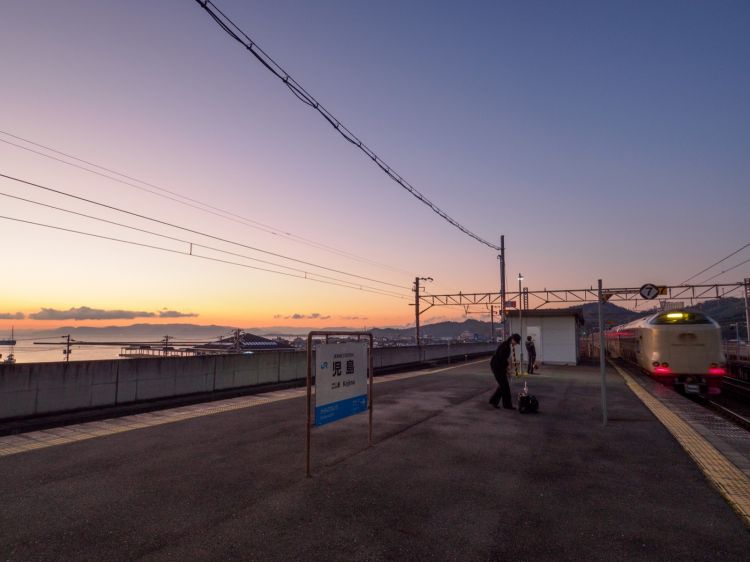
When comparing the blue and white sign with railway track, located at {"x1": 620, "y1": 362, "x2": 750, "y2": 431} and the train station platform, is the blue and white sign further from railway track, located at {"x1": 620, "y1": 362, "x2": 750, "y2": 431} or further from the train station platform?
railway track, located at {"x1": 620, "y1": 362, "x2": 750, "y2": 431}

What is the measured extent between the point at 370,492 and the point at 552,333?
23184 mm

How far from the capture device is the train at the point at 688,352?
14.2m

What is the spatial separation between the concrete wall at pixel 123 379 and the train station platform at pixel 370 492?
81 centimetres

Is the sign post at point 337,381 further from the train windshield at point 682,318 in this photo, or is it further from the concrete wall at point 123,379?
the train windshield at point 682,318

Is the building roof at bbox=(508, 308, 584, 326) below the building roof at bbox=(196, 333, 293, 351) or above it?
above

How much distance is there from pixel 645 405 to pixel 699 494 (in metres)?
6.65

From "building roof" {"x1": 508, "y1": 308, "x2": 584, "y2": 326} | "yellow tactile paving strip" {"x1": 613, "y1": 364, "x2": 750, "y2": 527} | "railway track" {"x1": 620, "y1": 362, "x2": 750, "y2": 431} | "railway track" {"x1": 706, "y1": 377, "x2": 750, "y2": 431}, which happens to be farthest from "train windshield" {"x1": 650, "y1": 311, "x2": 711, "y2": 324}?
"building roof" {"x1": 508, "y1": 308, "x2": 584, "y2": 326}

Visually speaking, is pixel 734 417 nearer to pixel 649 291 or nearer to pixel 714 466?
pixel 649 291

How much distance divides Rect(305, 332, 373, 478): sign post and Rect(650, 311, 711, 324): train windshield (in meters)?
13.9

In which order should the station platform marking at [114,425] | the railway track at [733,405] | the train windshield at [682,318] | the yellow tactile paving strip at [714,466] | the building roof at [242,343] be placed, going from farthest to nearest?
the train windshield at [682,318]
the building roof at [242,343]
the railway track at [733,405]
the station platform marking at [114,425]
the yellow tactile paving strip at [714,466]

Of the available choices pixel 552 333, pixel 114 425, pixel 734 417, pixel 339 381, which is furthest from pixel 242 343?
pixel 552 333

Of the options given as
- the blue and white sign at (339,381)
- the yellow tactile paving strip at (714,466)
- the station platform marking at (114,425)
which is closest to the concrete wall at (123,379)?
the station platform marking at (114,425)

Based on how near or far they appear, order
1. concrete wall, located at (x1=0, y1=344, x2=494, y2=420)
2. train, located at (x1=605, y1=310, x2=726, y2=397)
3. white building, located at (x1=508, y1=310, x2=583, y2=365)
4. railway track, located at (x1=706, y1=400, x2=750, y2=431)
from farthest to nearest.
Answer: white building, located at (x1=508, y1=310, x2=583, y2=365) → train, located at (x1=605, y1=310, x2=726, y2=397) → railway track, located at (x1=706, y1=400, x2=750, y2=431) → concrete wall, located at (x1=0, y1=344, x2=494, y2=420)

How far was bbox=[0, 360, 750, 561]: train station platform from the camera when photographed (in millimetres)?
3508
